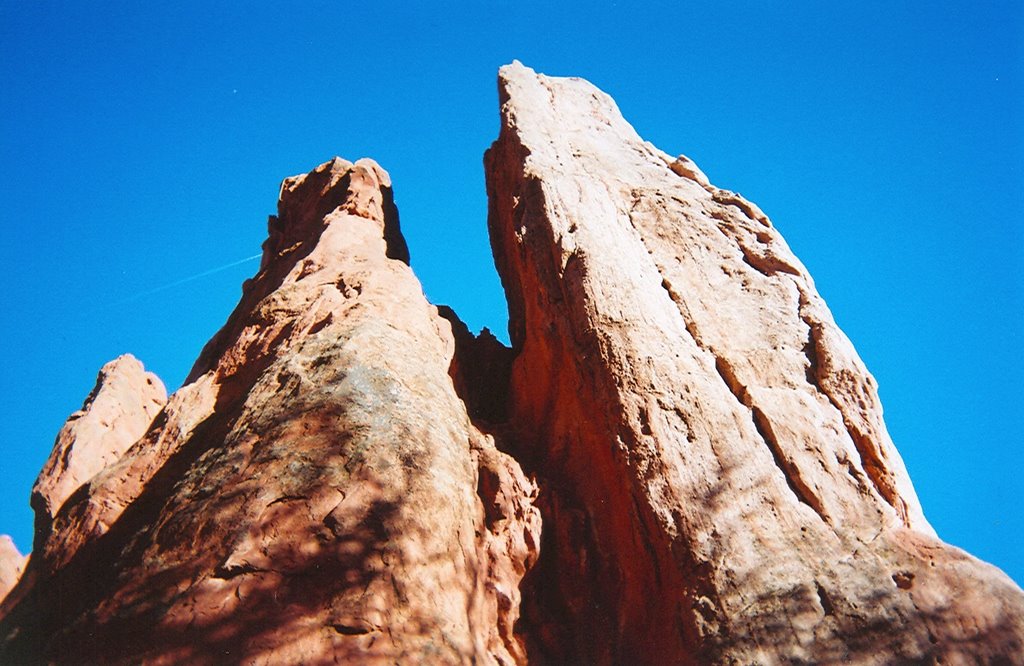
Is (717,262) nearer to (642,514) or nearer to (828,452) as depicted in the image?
(828,452)

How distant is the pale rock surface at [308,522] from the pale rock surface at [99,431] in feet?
10.4

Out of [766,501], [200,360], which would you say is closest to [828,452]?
[766,501]

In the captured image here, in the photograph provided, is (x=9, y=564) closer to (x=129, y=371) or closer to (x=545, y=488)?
(x=129, y=371)

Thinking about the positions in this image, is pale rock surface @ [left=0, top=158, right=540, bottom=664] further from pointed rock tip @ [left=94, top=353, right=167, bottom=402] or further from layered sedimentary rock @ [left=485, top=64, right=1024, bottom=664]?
pointed rock tip @ [left=94, top=353, right=167, bottom=402]

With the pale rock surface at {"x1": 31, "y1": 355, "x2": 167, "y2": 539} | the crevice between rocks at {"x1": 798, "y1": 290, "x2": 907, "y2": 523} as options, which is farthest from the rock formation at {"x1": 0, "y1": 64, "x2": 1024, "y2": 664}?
the pale rock surface at {"x1": 31, "y1": 355, "x2": 167, "y2": 539}

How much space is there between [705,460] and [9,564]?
11962 millimetres

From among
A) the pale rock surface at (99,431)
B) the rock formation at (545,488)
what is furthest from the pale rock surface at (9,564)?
the rock formation at (545,488)

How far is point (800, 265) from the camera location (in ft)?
24.3

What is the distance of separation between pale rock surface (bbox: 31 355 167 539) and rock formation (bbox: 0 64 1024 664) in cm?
167

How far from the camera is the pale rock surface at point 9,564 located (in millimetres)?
10402

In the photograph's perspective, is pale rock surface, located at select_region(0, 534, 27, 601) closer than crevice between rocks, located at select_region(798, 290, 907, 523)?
Answer: No

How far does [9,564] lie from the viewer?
36.7ft

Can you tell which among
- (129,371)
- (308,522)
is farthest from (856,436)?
(129,371)

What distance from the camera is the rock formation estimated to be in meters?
4.08
